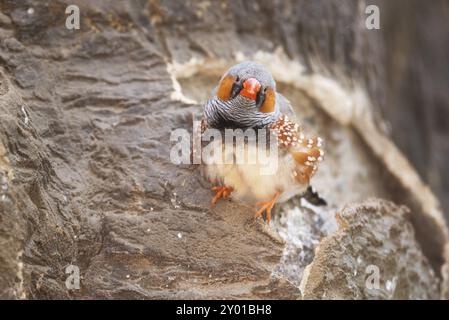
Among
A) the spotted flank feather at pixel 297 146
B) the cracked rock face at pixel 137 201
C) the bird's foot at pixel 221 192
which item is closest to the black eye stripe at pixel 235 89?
the spotted flank feather at pixel 297 146

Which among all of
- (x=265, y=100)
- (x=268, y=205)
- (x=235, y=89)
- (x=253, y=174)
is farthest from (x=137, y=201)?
(x=265, y=100)

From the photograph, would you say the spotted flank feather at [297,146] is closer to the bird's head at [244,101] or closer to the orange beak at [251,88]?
the bird's head at [244,101]

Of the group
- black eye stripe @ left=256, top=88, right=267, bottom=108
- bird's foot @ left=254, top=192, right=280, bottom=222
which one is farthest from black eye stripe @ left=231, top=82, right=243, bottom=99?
bird's foot @ left=254, top=192, right=280, bottom=222

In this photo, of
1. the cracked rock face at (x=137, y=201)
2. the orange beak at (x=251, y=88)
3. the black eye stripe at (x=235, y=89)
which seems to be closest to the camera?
the cracked rock face at (x=137, y=201)

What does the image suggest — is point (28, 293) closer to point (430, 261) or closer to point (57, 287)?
point (57, 287)

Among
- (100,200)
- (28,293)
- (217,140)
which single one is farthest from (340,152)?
(28,293)

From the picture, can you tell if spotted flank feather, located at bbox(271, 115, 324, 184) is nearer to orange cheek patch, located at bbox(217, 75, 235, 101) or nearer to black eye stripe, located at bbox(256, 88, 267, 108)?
black eye stripe, located at bbox(256, 88, 267, 108)
